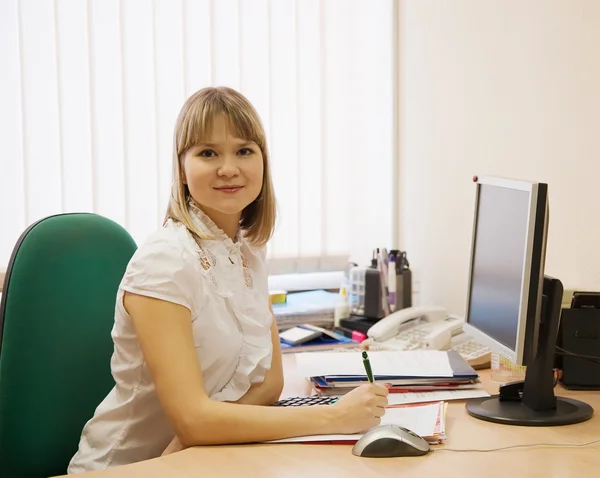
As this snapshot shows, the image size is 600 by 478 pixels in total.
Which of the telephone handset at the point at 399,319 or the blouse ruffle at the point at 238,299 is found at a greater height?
the blouse ruffle at the point at 238,299

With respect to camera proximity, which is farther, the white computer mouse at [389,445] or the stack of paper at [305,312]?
the stack of paper at [305,312]

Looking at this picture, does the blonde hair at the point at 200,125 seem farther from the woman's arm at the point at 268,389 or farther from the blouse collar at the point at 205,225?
the woman's arm at the point at 268,389

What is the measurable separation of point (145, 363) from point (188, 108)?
52 cm

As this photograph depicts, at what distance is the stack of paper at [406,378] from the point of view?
1702 mm

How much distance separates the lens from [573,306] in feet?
5.94

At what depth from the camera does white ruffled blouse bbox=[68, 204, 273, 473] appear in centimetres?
149

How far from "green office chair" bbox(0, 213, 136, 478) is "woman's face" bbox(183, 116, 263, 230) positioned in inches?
10.8

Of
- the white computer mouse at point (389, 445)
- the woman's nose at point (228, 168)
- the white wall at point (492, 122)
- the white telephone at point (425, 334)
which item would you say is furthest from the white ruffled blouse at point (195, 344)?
the white wall at point (492, 122)

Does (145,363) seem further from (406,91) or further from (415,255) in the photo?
(406,91)

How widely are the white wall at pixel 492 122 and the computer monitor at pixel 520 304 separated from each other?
15.7 inches

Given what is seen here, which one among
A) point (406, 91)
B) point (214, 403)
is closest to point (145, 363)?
point (214, 403)

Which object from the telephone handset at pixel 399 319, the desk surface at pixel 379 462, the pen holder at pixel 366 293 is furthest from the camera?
the pen holder at pixel 366 293

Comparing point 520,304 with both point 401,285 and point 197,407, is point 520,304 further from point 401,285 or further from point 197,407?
point 401,285

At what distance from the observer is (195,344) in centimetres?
154
